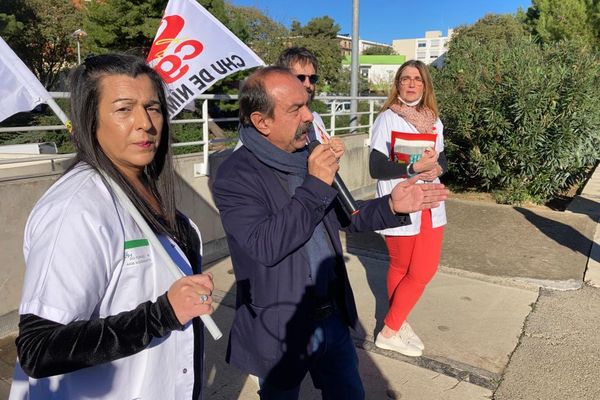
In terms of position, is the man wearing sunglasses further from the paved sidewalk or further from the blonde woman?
the paved sidewalk

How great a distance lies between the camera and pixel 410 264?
330cm

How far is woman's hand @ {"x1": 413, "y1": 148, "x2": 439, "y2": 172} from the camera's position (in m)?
2.79

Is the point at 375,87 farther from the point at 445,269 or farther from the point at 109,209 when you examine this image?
the point at 109,209

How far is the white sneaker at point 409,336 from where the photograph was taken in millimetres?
3449

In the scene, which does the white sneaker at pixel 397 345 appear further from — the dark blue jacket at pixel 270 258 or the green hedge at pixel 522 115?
the green hedge at pixel 522 115

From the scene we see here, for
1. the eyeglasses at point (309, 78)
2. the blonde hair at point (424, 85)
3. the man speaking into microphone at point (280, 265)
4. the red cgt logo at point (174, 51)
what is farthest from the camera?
the red cgt logo at point (174, 51)

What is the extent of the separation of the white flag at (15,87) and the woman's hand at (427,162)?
2009 millimetres

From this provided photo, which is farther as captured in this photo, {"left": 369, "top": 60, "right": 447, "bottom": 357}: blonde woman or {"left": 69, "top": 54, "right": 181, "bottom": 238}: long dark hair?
{"left": 369, "top": 60, "right": 447, "bottom": 357}: blonde woman

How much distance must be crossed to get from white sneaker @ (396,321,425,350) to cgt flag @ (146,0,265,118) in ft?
7.58

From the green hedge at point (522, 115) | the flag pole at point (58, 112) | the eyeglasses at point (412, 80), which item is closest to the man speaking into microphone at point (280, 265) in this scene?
the flag pole at point (58, 112)

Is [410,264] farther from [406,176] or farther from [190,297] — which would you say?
[190,297]

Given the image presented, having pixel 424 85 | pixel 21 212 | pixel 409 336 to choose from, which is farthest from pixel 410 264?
pixel 21 212

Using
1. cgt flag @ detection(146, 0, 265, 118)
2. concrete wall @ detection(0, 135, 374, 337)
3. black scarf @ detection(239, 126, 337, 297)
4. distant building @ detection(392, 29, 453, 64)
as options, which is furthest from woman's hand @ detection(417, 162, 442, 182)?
distant building @ detection(392, 29, 453, 64)

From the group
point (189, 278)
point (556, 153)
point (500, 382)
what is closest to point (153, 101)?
point (189, 278)
